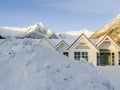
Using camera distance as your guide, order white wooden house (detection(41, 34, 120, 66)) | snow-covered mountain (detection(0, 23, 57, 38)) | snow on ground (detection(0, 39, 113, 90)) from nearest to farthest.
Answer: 1. snow on ground (detection(0, 39, 113, 90))
2. white wooden house (detection(41, 34, 120, 66))
3. snow-covered mountain (detection(0, 23, 57, 38))

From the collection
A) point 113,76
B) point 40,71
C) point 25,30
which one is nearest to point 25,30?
point 25,30

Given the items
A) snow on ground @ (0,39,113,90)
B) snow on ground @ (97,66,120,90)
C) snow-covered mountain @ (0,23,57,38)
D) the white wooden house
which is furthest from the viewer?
snow-covered mountain @ (0,23,57,38)

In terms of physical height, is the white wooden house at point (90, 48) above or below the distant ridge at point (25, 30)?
below

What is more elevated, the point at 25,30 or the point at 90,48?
the point at 25,30

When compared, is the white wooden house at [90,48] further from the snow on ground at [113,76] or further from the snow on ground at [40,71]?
the snow on ground at [40,71]

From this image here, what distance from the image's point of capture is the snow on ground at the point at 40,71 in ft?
33.0

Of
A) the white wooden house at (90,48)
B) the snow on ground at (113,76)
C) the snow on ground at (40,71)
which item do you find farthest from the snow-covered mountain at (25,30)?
the snow on ground at (40,71)

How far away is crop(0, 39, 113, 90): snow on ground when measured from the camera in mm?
10070

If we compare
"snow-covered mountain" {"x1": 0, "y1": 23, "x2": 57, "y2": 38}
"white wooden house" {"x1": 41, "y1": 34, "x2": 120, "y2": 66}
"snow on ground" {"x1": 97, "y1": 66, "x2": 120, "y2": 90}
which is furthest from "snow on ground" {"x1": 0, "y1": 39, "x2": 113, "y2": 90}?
"snow-covered mountain" {"x1": 0, "y1": 23, "x2": 57, "y2": 38}

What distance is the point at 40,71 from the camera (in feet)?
34.3

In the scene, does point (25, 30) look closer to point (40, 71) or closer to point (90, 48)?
point (90, 48)

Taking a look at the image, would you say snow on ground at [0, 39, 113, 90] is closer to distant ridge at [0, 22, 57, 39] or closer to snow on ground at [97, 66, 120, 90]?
snow on ground at [97, 66, 120, 90]

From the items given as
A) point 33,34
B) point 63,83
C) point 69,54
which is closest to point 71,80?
point 63,83

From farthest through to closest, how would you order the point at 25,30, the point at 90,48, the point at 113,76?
the point at 25,30 → the point at 90,48 → the point at 113,76
